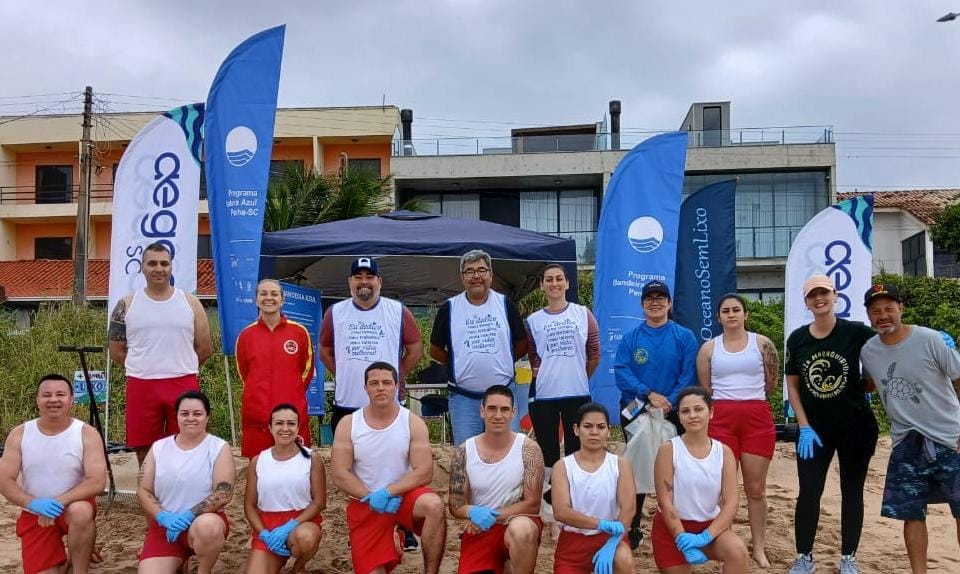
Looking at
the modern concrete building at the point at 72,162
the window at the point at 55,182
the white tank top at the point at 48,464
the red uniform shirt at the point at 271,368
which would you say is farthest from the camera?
the window at the point at 55,182

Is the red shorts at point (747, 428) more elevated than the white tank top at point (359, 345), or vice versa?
the white tank top at point (359, 345)

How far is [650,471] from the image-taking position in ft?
14.9

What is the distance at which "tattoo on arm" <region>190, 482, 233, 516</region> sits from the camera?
155 inches

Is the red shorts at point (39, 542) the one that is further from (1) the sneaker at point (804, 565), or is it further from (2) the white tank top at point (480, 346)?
(1) the sneaker at point (804, 565)

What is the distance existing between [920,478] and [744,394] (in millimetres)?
923

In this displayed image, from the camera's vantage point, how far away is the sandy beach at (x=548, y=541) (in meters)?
4.71

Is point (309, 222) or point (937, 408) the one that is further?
point (309, 222)

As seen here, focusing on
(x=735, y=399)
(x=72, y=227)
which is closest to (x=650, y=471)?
(x=735, y=399)

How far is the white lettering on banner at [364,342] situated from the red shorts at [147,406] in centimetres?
100

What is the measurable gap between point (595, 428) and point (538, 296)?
9.99m

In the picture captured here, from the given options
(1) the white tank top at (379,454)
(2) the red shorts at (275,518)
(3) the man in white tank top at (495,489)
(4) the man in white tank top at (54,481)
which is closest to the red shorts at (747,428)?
(3) the man in white tank top at (495,489)

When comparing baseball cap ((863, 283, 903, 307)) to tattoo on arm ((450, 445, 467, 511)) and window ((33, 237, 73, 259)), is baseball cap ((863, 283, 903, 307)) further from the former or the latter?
window ((33, 237, 73, 259))

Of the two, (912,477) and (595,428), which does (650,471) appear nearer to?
(595,428)

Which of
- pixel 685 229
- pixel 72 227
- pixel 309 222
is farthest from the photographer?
pixel 72 227
